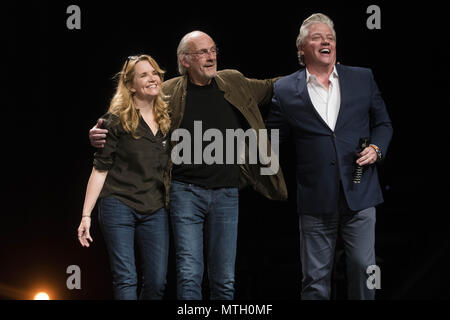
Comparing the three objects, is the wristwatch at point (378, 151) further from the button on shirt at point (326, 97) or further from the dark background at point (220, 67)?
the dark background at point (220, 67)

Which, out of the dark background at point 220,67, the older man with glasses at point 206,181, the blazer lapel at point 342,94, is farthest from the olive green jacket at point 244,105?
the dark background at point 220,67

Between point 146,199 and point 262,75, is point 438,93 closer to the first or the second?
point 262,75

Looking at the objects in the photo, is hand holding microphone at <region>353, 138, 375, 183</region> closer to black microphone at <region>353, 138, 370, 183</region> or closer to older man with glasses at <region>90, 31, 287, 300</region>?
black microphone at <region>353, 138, 370, 183</region>

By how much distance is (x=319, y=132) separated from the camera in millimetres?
3320

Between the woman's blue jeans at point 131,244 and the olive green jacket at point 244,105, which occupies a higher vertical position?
the olive green jacket at point 244,105

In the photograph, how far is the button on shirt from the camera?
336cm

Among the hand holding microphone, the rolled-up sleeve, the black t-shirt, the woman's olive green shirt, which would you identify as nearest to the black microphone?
the hand holding microphone

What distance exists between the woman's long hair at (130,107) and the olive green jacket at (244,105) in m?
0.06

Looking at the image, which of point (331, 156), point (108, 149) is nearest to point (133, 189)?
point (108, 149)

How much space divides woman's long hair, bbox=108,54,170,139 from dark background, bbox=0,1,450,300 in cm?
90

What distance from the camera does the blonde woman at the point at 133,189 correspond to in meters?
3.25

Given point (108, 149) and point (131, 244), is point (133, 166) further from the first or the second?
point (131, 244)

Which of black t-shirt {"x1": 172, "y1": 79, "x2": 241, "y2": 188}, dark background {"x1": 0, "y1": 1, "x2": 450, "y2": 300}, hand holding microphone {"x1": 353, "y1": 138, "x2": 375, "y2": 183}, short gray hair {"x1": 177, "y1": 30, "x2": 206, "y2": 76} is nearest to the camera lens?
hand holding microphone {"x1": 353, "y1": 138, "x2": 375, "y2": 183}

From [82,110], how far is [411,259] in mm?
2324
